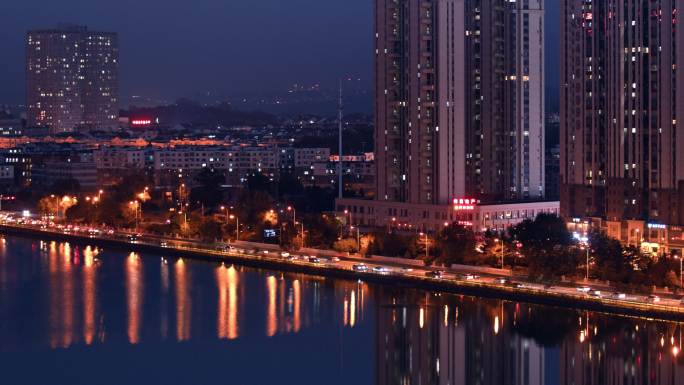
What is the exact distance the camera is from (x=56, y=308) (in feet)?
47.1

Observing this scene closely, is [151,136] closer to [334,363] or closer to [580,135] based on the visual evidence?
[580,135]

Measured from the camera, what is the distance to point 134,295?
1520cm

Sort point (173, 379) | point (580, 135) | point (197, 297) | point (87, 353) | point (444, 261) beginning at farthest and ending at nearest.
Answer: point (580, 135)
point (444, 261)
point (197, 297)
point (87, 353)
point (173, 379)

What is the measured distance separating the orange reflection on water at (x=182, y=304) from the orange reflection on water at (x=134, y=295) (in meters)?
0.37

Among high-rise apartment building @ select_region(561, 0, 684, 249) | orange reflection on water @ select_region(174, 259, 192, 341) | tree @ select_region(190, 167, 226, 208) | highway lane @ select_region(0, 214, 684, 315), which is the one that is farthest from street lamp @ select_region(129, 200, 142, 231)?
high-rise apartment building @ select_region(561, 0, 684, 249)

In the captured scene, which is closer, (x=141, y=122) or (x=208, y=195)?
(x=208, y=195)

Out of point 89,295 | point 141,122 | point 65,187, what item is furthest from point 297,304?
point 141,122

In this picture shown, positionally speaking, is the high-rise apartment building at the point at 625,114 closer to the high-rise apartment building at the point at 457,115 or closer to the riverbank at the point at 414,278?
the high-rise apartment building at the point at 457,115

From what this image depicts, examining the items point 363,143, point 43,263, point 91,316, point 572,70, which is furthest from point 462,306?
point 363,143

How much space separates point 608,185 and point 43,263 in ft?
22.9

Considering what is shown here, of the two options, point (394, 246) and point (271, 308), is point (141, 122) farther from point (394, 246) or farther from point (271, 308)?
point (271, 308)

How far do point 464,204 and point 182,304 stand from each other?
5559 mm

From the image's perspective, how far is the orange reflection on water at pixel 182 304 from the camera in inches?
517

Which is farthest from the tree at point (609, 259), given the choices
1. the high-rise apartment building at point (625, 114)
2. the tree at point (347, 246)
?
the tree at point (347, 246)
